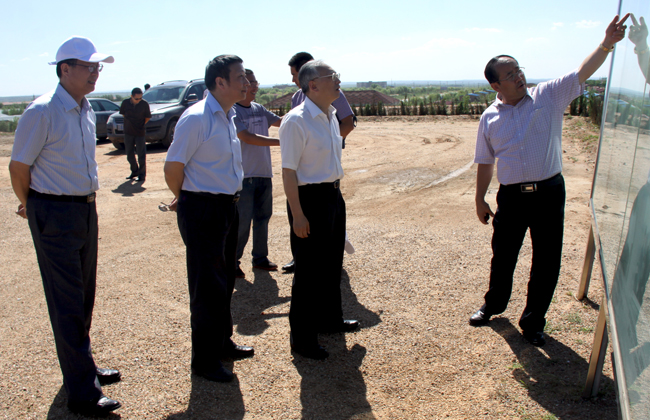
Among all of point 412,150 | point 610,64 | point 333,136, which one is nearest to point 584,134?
point 412,150

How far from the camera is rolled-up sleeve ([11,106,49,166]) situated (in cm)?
268

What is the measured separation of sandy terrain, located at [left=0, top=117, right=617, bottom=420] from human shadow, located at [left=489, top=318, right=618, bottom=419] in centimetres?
1

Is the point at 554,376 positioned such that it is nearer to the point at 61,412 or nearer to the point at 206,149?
the point at 206,149

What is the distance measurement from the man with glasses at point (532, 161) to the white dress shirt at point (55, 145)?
2705 millimetres

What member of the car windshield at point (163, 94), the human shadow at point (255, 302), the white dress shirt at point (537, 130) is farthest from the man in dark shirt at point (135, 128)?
the white dress shirt at point (537, 130)

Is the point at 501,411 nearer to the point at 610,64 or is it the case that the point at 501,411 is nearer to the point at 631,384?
the point at 631,384

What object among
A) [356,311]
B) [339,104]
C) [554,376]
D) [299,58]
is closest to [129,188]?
[299,58]

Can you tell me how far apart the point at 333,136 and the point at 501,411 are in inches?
80.6

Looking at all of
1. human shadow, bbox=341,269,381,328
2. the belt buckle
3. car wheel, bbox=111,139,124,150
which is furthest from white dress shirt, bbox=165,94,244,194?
car wheel, bbox=111,139,124,150

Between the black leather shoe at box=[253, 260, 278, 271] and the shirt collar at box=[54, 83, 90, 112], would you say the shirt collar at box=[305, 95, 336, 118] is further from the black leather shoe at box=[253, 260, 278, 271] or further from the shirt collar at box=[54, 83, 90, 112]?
the black leather shoe at box=[253, 260, 278, 271]

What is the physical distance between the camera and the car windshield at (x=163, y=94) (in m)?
15.0

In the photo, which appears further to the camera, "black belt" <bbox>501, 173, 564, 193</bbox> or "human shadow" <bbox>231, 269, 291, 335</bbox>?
"human shadow" <bbox>231, 269, 291, 335</bbox>

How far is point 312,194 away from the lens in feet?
11.1

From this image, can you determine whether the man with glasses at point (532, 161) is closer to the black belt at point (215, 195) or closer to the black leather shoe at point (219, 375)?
the black belt at point (215, 195)
